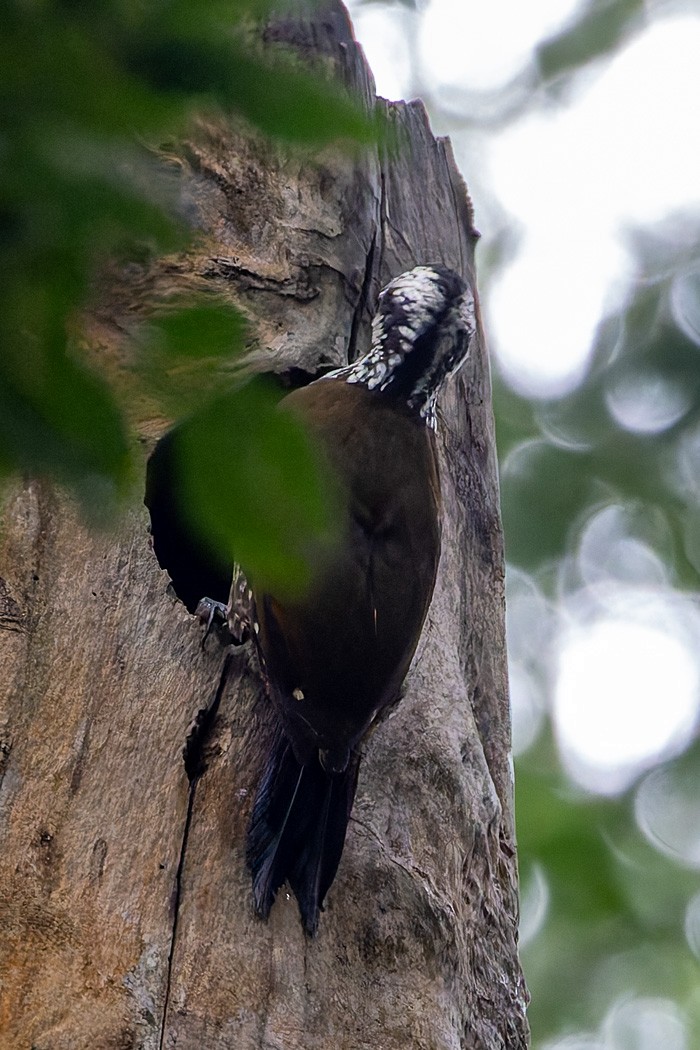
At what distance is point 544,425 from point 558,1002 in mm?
2884

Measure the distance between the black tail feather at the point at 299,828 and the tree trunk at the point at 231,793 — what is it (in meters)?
0.04

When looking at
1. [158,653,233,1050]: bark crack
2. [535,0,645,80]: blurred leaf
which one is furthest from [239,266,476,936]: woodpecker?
[535,0,645,80]: blurred leaf

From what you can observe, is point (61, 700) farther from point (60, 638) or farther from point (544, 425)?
point (544, 425)

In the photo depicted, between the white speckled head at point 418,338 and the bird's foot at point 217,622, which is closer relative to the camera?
the bird's foot at point 217,622

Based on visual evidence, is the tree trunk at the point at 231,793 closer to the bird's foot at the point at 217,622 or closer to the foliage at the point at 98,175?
the bird's foot at the point at 217,622

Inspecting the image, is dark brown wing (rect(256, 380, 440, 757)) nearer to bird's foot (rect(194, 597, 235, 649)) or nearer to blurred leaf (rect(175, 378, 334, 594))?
bird's foot (rect(194, 597, 235, 649))

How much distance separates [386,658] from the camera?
270cm

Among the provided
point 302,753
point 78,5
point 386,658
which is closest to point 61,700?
point 302,753

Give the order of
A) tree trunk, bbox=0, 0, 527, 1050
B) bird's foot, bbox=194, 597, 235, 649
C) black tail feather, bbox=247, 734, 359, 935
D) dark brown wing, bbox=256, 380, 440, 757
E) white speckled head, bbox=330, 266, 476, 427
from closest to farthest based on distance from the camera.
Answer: tree trunk, bbox=0, 0, 527, 1050 → black tail feather, bbox=247, 734, 359, 935 → dark brown wing, bbox=256, 380, 440, 757 → bird's foot, bbox=194, 597, 235, 649 → white speckled head, bbox=330, 266, 476, 427

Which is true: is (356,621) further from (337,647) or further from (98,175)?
(98,175)

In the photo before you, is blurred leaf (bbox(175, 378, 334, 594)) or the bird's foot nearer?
blurred leaf (bbox(175, 378, 334, 594))

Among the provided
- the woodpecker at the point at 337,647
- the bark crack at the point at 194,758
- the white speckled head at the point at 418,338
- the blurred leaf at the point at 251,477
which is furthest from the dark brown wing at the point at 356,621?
the blurred leaf at the point at 251,477

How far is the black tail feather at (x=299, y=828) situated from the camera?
8.29 ft

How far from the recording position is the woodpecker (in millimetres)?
2580
